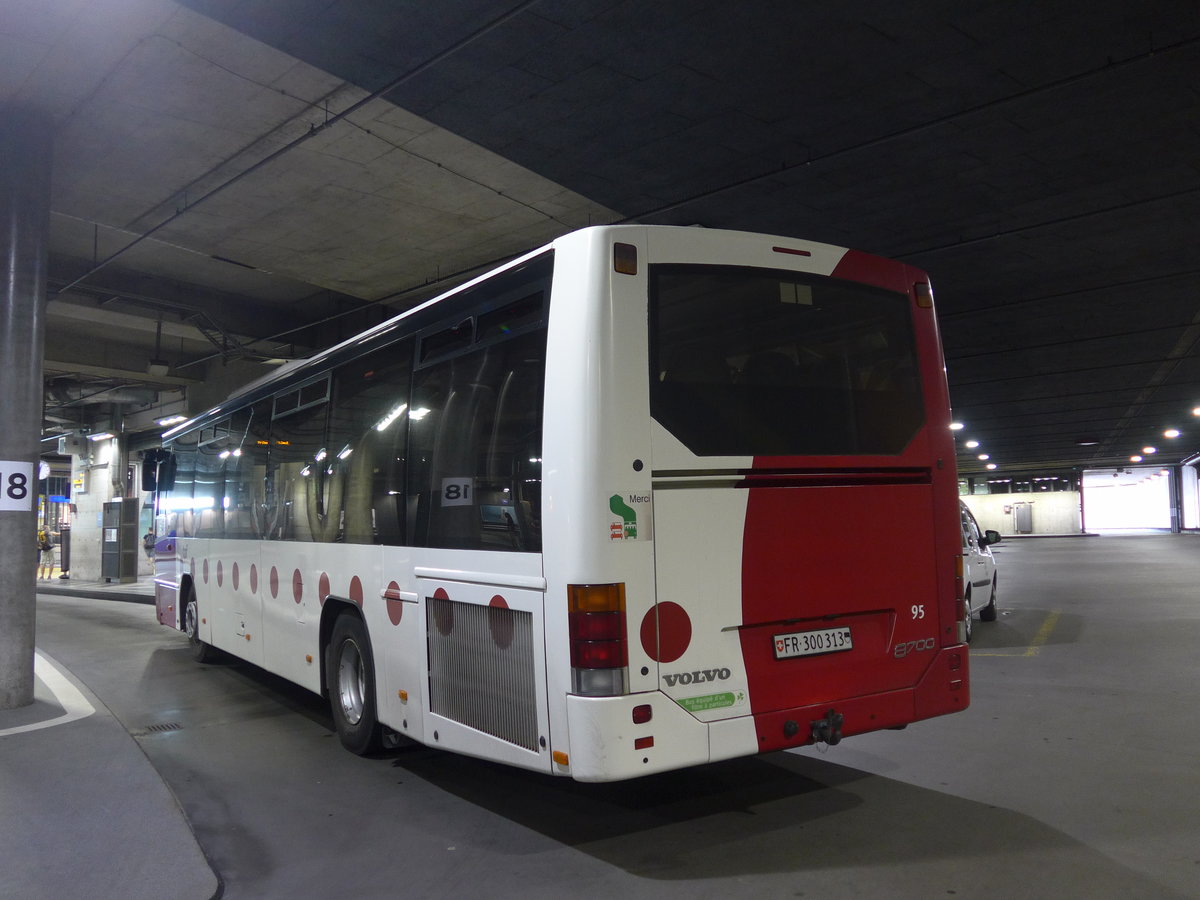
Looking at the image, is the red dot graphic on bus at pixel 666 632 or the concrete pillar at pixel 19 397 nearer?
the red dot graphic on bus at pixel 666 632

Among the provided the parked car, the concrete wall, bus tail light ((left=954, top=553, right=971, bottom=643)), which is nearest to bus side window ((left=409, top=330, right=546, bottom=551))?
bus tail light ((left=954, top=553, right=971, bottom=643))

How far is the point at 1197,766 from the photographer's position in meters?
5.73

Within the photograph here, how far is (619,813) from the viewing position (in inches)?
199

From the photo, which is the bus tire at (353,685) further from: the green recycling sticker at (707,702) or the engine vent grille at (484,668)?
the green recycling sticker at (707,702)

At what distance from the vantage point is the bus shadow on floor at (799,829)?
13.3ft

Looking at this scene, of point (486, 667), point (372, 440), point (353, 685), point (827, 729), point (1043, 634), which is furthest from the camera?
point (1043, 634)

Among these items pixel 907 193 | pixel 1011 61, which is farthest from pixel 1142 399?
pixel 1011 61

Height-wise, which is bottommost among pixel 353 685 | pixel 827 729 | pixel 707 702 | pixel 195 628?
pixel 195 628

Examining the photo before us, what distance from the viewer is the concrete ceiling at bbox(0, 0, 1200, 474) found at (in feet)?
28.9

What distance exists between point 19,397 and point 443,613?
5788mm

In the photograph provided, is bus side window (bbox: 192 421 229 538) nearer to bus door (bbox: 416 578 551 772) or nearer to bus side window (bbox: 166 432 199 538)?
bus side window (bbox: 166 432 199 538)

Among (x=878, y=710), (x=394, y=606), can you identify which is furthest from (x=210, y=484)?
(x=878, y=710)

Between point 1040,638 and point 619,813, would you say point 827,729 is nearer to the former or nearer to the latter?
point 619,813

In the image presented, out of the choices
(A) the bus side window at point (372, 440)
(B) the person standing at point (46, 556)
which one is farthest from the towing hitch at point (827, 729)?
(B) the person standing at point (46, 556)
